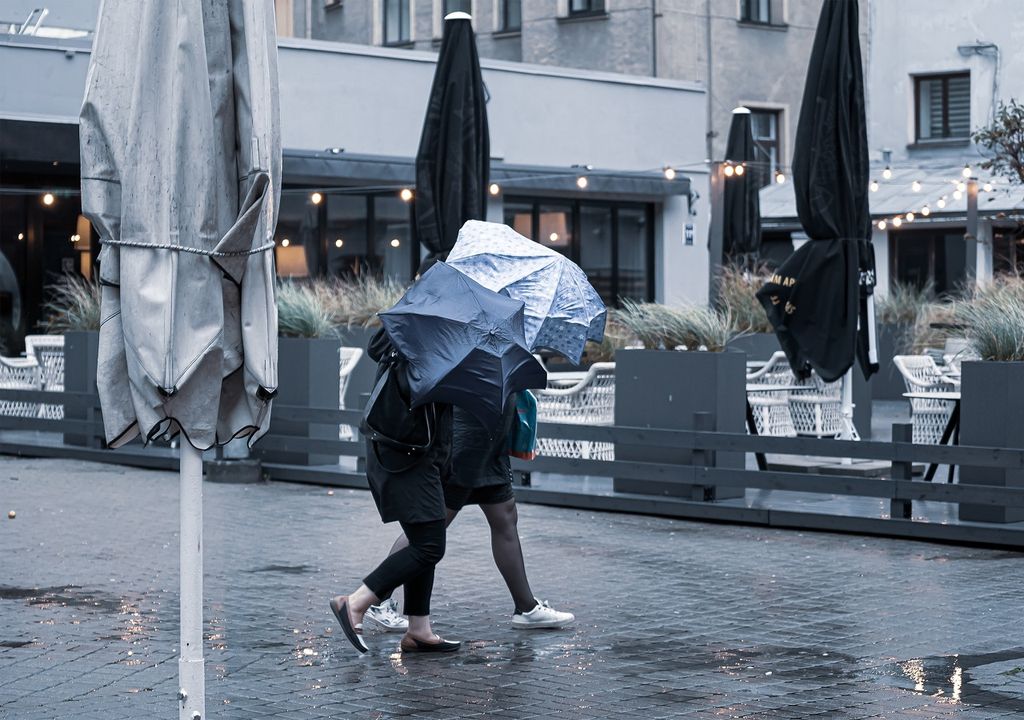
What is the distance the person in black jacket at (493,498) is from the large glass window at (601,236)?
2082cm

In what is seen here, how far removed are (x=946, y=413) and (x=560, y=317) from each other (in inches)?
247

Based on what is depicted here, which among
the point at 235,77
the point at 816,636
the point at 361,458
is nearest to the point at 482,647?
the point at 816,636

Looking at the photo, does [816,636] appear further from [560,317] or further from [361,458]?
[361,458]

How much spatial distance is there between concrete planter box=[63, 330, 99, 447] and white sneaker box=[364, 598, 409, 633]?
9.68 metres

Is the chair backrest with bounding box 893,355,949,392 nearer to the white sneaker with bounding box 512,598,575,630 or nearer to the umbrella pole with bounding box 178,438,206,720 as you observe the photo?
the white sneaker with bounding box 512,598,575,630

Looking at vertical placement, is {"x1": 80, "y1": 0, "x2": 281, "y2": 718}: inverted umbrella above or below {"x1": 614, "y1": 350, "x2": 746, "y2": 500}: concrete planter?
above

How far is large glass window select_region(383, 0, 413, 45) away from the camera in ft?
132

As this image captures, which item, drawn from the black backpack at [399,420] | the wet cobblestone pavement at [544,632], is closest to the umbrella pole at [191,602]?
the wet cobblestone pavement at [544,632]

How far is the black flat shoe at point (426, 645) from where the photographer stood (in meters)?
7.77

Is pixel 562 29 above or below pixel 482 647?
above

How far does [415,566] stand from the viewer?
302 inches

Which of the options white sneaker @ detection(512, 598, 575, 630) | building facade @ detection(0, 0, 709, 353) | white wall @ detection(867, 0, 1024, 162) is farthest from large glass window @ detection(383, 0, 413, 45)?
white sneaker @ detection(512, 598, 575, 630)

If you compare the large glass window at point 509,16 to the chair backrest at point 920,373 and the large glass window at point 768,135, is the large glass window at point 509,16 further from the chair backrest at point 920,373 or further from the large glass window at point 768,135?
the chair backrest at point 920,373

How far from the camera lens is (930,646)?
7852 mm
